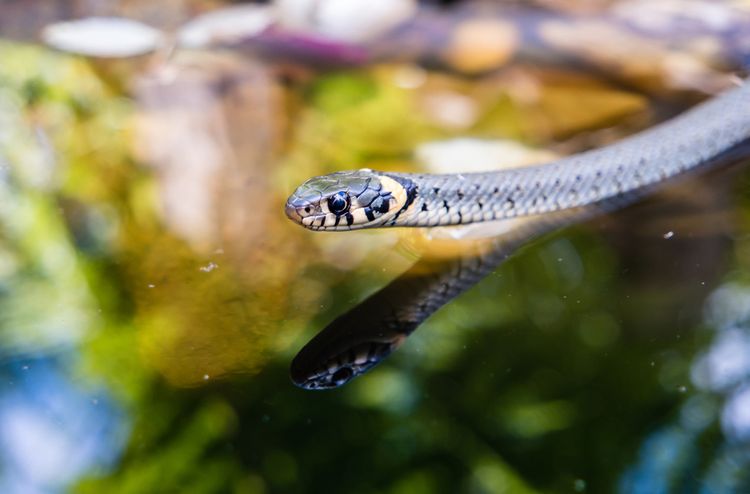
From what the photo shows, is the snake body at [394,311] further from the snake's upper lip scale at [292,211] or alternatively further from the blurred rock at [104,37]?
the blurred rock at [104,37]

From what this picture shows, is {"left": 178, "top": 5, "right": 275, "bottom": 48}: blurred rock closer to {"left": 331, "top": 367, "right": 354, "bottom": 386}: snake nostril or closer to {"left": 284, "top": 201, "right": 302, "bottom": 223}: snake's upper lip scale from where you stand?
{"left": 284, "top": 201, "right": 302, "bottom": 223}: snake's upper lip scale

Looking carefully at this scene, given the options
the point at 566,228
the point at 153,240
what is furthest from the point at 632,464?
the point at 153,240

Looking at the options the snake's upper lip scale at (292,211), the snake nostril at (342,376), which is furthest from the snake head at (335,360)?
the snake's upper lip scale at (292,211)

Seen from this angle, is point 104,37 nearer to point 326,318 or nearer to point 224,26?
point 224,26

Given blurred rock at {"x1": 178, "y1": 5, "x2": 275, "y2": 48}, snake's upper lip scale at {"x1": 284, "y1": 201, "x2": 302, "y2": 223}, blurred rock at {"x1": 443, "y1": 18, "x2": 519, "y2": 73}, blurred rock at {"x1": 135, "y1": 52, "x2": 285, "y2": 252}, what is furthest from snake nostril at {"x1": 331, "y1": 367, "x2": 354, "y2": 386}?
blurred rock at {"x1": 178, "y1": 5, "x2": 275, "y2": 48}

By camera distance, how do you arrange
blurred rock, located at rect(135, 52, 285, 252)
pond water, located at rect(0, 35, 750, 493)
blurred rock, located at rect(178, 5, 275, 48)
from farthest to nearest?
blurred rock, located at rect(178, 5, 275, 48) → blurred rock, located at rect(135, 52, 285, 252) → pond water, located at rect(0, 35, 750, 493)

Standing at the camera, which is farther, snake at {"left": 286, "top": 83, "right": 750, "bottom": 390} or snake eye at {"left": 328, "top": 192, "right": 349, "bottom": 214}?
snake eye at {"left": 328, "top": 192, "right": 349, "bottom": 214}

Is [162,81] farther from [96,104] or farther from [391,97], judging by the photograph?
[391,97]
